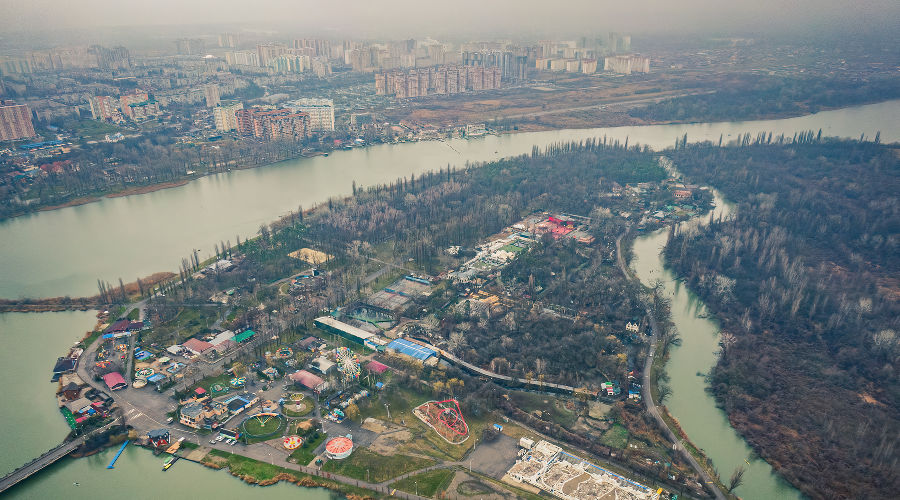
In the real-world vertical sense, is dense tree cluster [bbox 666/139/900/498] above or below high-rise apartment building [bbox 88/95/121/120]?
below

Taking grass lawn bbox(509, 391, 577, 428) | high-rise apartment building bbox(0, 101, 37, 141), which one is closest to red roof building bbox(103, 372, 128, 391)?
grass lawn bbox(509, 391, 577, 428)

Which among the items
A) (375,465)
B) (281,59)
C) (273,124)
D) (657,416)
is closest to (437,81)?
(273,124)

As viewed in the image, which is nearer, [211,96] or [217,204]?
[217,204]

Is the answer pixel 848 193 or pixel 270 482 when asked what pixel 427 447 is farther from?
pixel 848 193

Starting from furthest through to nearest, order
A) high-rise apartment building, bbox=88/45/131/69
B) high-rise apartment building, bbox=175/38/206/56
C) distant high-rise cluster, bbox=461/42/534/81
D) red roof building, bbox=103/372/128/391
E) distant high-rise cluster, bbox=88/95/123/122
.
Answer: high-rise apartment building, bbox=175/38/206/56
distant high-rise cluster, bbox=461/42/534/81
high-rise apartment building, bbox=88/45/131/69
distant high-rise cluster, bbox=88/95/123/122
red roof building, bbox=103/372/128/391

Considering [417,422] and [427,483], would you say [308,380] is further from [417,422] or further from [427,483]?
[427,483]

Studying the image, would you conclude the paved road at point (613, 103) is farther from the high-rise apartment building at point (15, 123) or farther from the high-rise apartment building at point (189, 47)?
the high-rise apartment building at point (189, 47)

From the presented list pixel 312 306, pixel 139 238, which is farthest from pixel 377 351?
pixel 139 238

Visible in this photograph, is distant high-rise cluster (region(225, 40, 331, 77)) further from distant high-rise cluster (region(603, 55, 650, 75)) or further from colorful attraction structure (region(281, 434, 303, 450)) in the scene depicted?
colorful attraction structure (region(281, 434, 303, 450))
